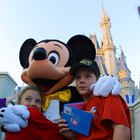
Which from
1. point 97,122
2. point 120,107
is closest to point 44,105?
point 97,122

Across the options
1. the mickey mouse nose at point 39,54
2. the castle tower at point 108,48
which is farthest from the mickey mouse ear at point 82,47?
the castle tower at point 108,48

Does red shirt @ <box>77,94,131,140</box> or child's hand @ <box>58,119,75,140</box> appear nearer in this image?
red shirt @ <box>77,94,131,140</box>

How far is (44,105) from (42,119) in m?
0.33

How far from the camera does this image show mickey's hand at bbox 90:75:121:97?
4.05ft

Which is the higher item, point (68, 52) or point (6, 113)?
point (68, 52)

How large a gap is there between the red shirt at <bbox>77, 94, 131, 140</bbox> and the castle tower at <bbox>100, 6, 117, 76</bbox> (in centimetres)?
2456

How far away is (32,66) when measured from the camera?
1.73 metres

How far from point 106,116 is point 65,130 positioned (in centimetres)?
27

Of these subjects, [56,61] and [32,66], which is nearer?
[32,66]

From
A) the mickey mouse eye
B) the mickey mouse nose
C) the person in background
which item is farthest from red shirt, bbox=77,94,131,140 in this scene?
the mickey mouse eye

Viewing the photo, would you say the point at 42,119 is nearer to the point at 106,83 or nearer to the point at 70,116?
the point at 70,116

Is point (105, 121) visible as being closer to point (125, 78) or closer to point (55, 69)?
point (55, 69)

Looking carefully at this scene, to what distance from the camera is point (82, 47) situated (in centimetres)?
213

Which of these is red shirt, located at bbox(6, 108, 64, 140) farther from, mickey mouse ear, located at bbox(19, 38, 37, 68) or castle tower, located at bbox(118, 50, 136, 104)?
castle tower, located at bbox(118, 50, 136, 104)
